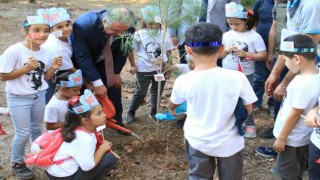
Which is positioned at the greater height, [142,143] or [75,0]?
[75,0]

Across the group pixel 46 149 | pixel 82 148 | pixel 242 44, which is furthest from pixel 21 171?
pixel 242 44

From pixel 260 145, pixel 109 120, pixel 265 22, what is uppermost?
pixel 265 22

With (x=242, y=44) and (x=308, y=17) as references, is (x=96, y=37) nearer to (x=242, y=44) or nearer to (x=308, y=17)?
(x=242, y=44)

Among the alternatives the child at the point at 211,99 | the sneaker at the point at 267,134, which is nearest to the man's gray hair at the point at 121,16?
the child at the point at 211,99

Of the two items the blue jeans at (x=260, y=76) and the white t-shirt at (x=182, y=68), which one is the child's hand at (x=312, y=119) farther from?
the blue jeans at (x=260, y=76)

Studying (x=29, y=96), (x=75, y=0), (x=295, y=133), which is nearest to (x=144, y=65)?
(x=29, y=96)

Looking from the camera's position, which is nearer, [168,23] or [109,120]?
[168,23]

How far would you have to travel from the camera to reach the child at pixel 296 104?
2.57m

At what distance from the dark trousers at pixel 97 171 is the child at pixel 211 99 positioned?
819 mm

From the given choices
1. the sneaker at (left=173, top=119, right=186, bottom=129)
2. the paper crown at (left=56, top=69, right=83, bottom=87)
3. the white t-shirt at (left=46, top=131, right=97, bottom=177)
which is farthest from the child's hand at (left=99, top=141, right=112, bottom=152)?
the sneaker at (left=173, top=119, right=186, bottom=129)

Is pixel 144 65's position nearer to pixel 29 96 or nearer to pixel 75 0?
pixel 29 96

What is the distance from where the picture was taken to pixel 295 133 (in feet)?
9.08

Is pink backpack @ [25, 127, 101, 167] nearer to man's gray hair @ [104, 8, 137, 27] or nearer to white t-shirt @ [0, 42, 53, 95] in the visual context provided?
white t-shirt @ [0, 42, 53, 95]

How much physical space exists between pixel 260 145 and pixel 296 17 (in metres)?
1.61
